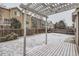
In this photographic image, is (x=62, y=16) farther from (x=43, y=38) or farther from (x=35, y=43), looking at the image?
(x=35, y=43)

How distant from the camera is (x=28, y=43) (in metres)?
2.04

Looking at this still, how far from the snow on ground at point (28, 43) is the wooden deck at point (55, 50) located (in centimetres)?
7

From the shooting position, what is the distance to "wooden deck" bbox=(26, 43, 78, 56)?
6.56ft

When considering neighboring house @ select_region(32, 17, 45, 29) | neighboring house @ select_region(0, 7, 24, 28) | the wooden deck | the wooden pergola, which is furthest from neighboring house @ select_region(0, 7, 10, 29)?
the wooden deck

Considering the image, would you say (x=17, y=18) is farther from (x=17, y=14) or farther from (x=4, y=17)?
(x=4, y=17)

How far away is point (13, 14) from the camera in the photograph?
6.61 feet

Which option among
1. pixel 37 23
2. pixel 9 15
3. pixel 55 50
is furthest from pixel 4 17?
pixel 55 50

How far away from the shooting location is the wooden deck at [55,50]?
200cm

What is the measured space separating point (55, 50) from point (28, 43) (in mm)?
509

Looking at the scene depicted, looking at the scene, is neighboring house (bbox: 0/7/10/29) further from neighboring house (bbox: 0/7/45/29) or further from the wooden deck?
the wooden deck

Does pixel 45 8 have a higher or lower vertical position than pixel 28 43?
higher

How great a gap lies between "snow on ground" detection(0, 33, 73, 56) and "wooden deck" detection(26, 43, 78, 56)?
7 centimetres

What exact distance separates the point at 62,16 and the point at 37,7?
49 cm

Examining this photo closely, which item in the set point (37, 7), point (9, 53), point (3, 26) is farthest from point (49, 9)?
point (9, 53)
